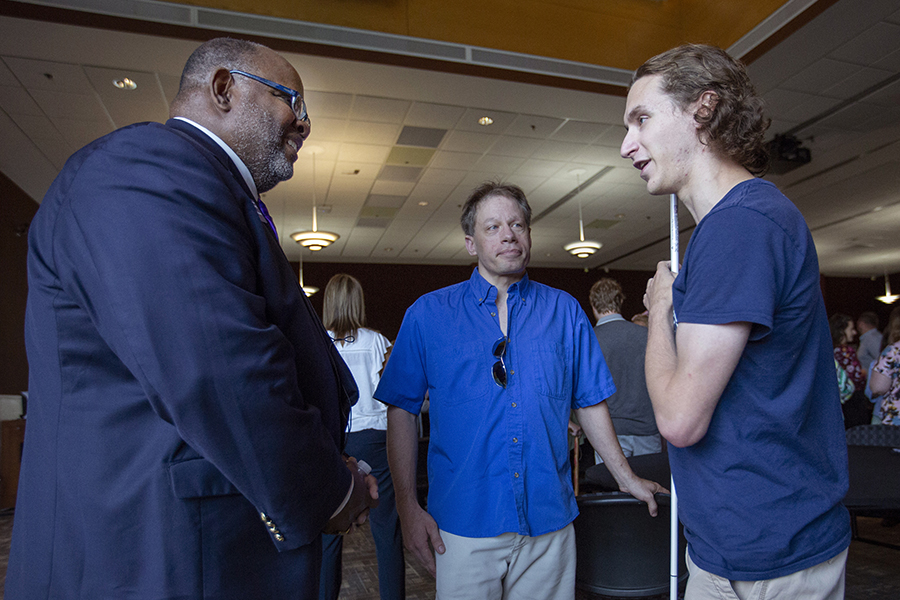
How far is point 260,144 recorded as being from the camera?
1.02m

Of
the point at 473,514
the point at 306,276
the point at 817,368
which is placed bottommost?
the point at 473,514

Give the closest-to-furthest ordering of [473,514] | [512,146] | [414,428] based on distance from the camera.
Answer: [473,514] → [414,428] → [512,146]

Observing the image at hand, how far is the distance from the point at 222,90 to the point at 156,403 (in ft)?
1.93

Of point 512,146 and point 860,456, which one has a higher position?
point 512,146

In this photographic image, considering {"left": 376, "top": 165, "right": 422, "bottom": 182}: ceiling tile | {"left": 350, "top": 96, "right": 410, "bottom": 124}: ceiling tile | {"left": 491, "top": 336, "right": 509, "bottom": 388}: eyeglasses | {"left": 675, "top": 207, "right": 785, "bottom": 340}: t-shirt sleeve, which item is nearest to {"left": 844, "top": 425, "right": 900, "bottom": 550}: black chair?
{"left": 491, "top": 336, "right": 509, "bottom": 388}: eyeglasses

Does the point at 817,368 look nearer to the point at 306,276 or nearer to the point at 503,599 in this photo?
the point at 503,599

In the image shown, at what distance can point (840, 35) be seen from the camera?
4422 mm

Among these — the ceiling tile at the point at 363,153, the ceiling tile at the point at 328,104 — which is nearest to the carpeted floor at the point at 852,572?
the ceiling tile at the point at 328,104

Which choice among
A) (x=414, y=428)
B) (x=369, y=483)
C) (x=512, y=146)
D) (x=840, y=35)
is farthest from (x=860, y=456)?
(x=512, y=146)

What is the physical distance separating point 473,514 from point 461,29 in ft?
14.7

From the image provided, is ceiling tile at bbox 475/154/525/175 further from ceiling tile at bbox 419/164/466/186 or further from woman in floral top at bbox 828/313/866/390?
woman in floral top at bbox 828/313/866/390

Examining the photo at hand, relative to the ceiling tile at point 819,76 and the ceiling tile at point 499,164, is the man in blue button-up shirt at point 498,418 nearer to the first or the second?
the ceiling tile at point 819,76

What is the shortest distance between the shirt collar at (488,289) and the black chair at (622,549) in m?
0.63

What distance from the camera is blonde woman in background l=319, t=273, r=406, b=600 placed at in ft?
7.46
